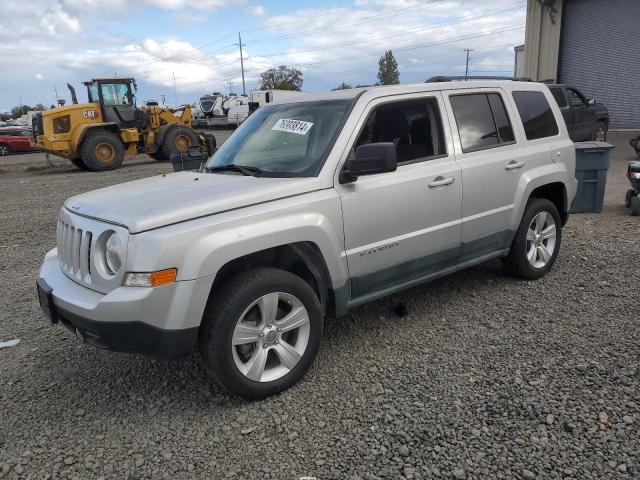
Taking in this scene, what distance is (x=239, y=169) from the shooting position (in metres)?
3.89

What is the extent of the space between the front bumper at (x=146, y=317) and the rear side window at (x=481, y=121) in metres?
2.53

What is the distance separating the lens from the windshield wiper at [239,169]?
3717 mm

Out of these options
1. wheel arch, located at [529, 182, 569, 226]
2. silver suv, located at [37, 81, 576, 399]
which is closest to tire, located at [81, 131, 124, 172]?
silver suv, located at [37, 81, 576, 399]

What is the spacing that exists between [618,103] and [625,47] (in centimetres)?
201

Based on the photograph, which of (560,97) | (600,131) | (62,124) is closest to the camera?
(560,97)

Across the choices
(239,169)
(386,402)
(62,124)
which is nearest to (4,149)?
(62,124)

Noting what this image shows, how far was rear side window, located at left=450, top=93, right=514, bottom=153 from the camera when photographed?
14.1 feet

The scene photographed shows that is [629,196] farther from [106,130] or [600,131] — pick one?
[106,130]

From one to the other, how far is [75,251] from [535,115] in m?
4.11

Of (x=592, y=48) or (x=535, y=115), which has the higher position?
(x=592, y=48)

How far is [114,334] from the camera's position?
2840 mm

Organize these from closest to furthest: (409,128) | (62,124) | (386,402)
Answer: (386,402), (409,128), (62,124)

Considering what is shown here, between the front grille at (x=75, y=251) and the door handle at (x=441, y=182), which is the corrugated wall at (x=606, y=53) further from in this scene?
the front grille at (x=75, y=251)

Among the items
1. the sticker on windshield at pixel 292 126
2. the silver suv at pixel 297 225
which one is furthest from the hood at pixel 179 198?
the sticker on windshield at pixel 292 126
